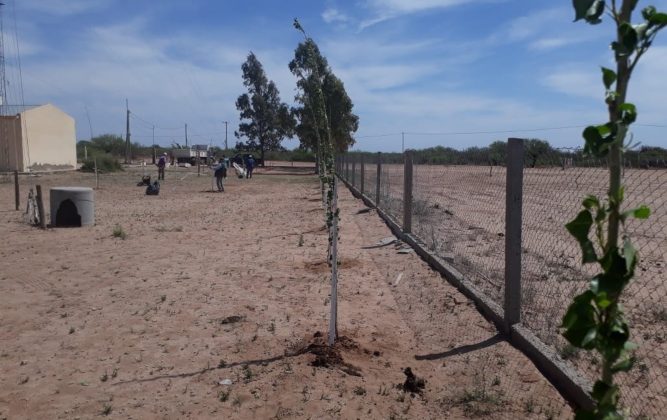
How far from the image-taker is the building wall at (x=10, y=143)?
3688 centimetres

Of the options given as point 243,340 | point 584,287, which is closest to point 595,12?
point 243,340

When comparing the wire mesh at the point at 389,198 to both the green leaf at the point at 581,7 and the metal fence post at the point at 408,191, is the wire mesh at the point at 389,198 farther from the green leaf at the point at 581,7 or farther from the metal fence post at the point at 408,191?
the green leaf at the point at 581,7

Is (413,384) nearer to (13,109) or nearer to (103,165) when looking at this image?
(13,109)

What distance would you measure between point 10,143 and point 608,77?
1602 inches

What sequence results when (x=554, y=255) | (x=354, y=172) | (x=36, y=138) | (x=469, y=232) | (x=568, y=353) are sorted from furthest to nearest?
(x=36, y=138), (x=354, y=172), (x=469, y=232), (x=554, y=255), (x=568, y=353)

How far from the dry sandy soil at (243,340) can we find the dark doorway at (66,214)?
9.80 feet

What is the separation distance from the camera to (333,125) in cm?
4738

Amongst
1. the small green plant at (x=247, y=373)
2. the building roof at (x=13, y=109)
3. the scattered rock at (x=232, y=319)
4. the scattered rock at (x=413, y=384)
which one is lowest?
the small green plant at (x=247, y=373)

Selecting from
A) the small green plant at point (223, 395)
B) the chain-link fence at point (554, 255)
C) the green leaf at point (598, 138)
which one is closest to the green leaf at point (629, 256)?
the green leaf at point (598, 138)

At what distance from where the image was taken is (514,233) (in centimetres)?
517

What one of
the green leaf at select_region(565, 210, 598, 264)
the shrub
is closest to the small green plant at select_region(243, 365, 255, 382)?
the green leaf at select_region(565, 210, 598, 264)

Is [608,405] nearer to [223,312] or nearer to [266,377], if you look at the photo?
[266,377]

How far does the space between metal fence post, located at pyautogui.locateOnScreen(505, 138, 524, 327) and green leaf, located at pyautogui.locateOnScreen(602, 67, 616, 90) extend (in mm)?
3491

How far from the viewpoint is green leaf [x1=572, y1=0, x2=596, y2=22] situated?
66.4 inches
